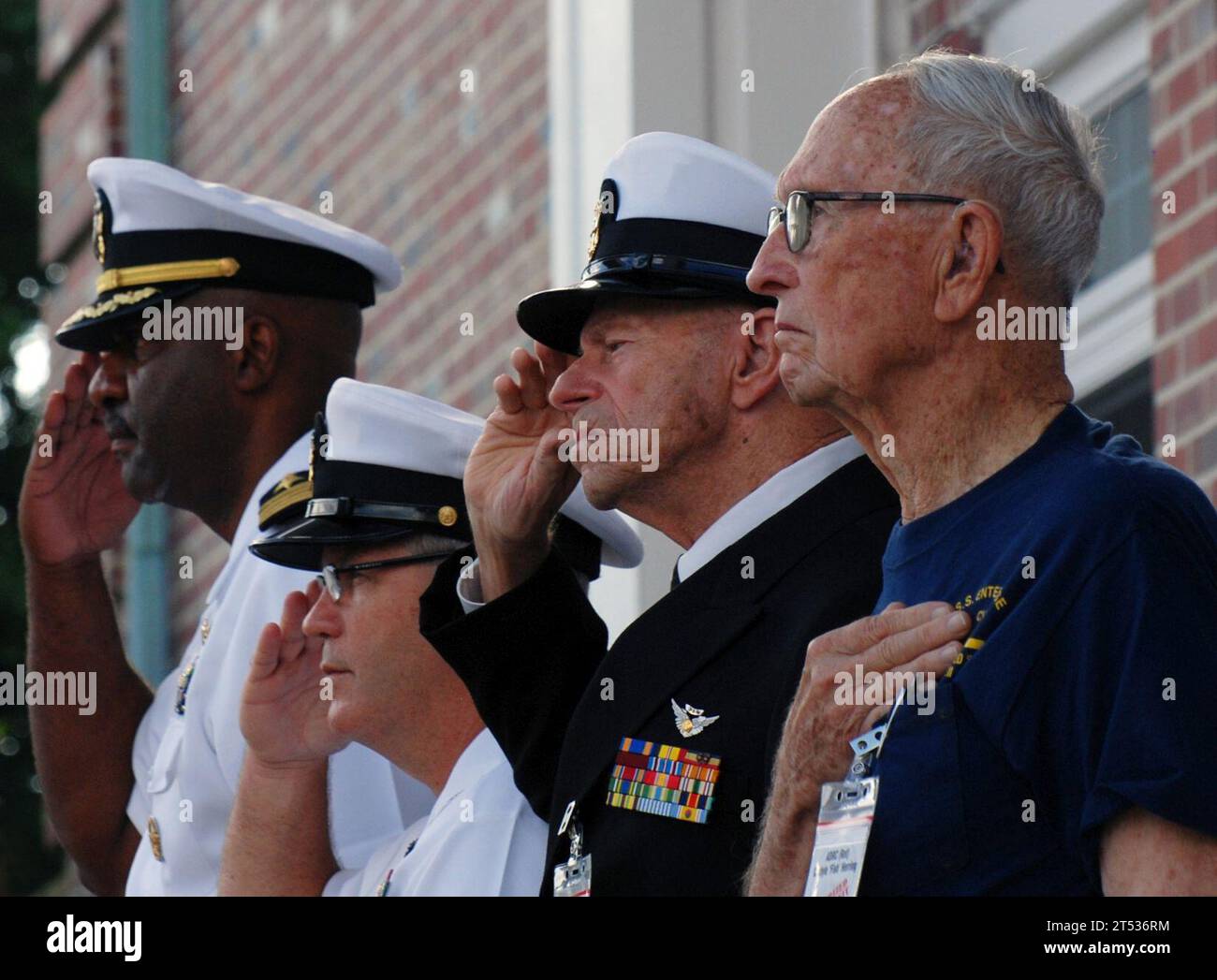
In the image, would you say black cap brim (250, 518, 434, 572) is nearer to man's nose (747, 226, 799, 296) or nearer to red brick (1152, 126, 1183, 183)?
man's nose (747, 226, 799, 296)

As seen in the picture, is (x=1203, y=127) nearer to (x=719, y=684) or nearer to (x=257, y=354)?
(x=257, y=354)

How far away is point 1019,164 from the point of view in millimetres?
3055

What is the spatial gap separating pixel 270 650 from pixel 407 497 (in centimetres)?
35

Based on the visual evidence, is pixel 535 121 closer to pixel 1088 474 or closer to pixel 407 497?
pixel 407 497

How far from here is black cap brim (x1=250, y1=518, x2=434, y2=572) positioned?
13.5 ft

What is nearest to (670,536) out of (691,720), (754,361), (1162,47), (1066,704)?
(754,361)

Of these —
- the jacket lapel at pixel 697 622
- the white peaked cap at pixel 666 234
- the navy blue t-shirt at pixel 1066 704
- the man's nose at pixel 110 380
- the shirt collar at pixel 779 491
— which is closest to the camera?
the navy blue t-shirt at pixel 1066 704

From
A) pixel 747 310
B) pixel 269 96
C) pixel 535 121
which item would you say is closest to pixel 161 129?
pixel 269 96

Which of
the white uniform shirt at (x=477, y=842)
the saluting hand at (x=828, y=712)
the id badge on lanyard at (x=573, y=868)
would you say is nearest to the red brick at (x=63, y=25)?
the white uniform shirt at (x=477, y=842)

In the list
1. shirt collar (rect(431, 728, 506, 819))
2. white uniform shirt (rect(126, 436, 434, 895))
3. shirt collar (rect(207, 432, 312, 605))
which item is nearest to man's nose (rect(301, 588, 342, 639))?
shirt collar (rect(431, 728, 506, 819))

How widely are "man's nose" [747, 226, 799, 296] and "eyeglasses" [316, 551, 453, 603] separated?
106 cm

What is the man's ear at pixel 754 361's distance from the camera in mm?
3604

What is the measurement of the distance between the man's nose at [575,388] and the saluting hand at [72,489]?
1.70 meters

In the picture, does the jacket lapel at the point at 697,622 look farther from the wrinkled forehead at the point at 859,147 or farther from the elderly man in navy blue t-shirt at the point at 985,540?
the wrinkled forehead at the point at 859,147
